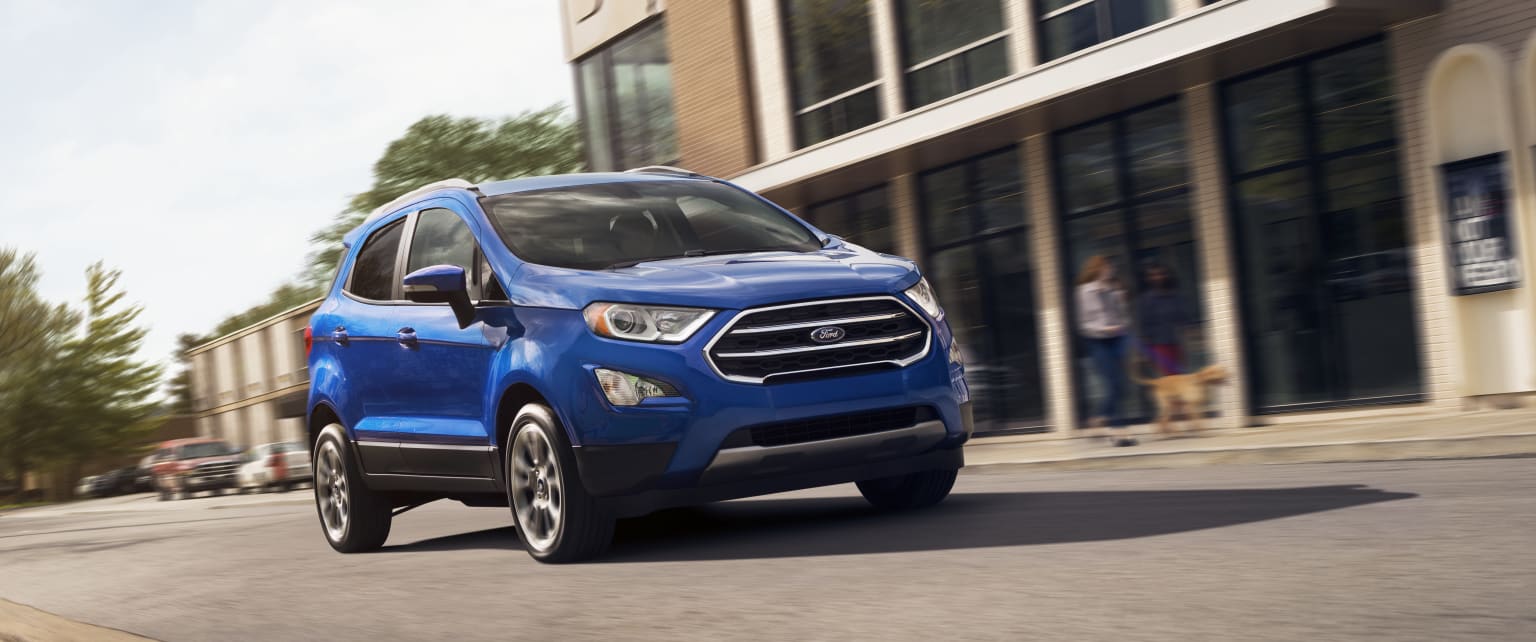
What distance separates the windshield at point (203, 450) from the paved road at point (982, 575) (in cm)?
4008

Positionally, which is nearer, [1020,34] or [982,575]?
[982,575]

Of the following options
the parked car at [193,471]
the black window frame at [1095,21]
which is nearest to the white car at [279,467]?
Answer: the parked car at [193,471]

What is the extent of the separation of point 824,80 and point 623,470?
1611 cm

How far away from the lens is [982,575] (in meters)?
5.59

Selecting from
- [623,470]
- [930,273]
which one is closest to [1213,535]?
[623,470]

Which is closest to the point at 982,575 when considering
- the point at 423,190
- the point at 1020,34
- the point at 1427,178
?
the point at 423,190

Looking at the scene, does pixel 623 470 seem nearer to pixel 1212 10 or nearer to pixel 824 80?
pixel 1212 10

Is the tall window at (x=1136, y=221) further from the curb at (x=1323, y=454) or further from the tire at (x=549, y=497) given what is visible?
the tire at (x=549, y=497)

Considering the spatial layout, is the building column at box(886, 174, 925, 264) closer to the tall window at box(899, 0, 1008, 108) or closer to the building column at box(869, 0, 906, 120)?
the building column at box(869, 0, 906, 120)

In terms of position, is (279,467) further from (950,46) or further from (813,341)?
(813,341)

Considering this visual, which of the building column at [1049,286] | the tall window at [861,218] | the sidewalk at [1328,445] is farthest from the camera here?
the tall window at [861,218]

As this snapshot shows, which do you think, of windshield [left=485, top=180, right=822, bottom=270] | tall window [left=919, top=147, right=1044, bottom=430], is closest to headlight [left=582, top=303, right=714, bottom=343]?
windshield [left=485, top=180, right=822, bottom=270]

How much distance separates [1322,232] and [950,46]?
602 centimetres

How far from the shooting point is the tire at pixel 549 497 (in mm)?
6863
